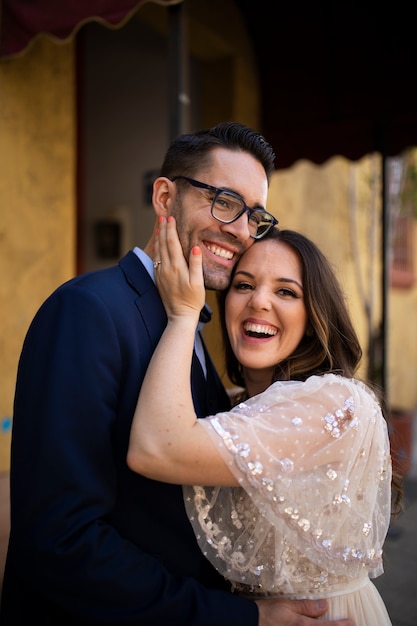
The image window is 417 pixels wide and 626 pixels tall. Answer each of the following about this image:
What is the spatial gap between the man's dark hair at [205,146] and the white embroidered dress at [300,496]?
2.39 feet

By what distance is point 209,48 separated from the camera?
608cm

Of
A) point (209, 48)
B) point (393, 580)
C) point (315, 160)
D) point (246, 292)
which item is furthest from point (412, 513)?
point (209, 48)

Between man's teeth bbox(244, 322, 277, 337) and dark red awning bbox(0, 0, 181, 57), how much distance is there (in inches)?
78.0

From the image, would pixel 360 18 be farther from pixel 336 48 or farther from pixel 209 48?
pixel 209 48

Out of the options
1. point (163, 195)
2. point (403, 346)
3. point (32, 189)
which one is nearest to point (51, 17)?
point (32, 189)

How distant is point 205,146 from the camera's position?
1816 mm

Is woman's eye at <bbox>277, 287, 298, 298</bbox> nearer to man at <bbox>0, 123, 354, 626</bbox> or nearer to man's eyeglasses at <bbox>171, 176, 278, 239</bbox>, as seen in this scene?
man's eyeglasses at <bbox>171, 176, 278, 239</bbox>

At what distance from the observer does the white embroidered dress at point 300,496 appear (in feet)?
5.10

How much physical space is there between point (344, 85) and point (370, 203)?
6.73 feet

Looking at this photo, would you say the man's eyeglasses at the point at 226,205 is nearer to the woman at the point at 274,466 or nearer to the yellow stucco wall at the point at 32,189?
the woman at the point at 274,466

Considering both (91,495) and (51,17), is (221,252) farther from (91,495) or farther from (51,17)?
(51,17)

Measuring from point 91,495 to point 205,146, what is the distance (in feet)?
3.50

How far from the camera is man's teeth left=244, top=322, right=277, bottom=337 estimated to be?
6.49 ft

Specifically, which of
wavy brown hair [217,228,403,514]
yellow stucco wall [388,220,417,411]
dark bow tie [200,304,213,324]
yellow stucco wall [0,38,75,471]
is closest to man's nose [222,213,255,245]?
wavy brown hair [217,228,403,514]
